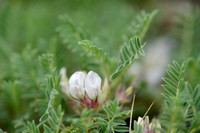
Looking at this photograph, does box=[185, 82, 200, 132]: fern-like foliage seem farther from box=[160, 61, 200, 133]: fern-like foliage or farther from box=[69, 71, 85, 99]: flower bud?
box=[69, 71, 85, 99]: flower bud

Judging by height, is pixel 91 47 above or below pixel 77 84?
above

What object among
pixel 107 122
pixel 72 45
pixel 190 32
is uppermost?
pixel 190 32

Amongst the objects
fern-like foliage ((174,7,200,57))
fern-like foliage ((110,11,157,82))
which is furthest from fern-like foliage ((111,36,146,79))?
fern-like foliage ((174,7,200,57))

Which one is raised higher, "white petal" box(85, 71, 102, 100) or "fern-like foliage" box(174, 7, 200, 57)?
"fern-like foliage" box(174, 7, 200, 57)

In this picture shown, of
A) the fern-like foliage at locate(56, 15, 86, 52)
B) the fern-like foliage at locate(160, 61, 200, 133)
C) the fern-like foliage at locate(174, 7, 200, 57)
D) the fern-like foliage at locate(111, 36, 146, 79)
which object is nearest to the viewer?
the fern-like foliage at locate(160, 61, 200, 133)

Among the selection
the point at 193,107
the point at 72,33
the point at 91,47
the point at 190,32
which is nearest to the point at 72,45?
the point at 72,33

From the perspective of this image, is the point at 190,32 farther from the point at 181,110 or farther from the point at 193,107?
the point at 181,110

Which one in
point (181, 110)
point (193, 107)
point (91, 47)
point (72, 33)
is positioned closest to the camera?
point (181, 110)

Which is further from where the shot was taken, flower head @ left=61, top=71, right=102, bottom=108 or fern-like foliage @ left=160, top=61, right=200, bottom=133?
flower head @ left=61, top=71, right=102, bottom=108

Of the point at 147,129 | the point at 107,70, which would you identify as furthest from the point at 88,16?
the point at 147,129

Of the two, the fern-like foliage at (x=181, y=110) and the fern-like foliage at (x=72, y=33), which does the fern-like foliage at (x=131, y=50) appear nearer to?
the fern-like foliage at (x=181, y=110)
